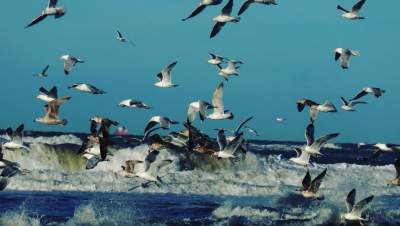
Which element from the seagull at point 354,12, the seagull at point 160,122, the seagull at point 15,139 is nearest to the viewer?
the seagull at point 160,122

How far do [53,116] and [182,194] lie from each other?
10.7 meters

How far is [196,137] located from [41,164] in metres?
24.2

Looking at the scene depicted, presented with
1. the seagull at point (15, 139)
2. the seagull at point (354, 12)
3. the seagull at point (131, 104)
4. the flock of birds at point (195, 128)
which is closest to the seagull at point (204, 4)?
the flock of birds at point (195, 128)

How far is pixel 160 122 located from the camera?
1759 cm

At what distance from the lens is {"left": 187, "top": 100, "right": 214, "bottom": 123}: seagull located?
17.9 m

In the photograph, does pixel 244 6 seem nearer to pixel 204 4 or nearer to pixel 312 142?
pixel 204 4

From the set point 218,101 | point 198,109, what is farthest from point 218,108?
point 198,109

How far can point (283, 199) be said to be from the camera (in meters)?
28.2

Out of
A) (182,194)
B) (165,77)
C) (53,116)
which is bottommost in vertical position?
(182,194)

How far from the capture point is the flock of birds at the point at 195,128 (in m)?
17.4

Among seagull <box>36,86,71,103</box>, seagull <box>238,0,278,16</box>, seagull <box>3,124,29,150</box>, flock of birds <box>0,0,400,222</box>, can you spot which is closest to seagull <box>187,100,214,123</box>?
flock of birds <box>0,0,400,222</box>

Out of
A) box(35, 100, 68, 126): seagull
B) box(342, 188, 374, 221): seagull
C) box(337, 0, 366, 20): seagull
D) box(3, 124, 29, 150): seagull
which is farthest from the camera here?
box(337, 0, 366, 20): seagull

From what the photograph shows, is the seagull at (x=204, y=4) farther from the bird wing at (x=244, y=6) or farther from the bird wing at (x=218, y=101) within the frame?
the bird wing at (x=218, y=101)

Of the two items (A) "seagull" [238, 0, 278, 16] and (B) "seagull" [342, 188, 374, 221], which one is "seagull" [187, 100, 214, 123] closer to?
(A) "seagull" [238, 0, 278, 16]
